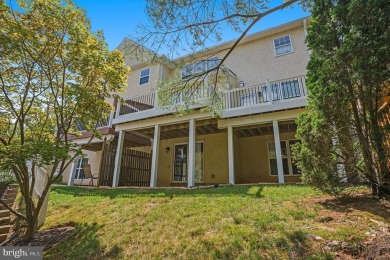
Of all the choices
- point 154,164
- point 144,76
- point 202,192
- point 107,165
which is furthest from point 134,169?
point 144,76

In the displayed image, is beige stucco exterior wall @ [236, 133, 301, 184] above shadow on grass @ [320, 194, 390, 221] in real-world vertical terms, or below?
above

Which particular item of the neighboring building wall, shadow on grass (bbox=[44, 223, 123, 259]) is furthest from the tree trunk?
the neighboring building wall

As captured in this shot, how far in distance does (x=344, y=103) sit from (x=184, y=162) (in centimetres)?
913

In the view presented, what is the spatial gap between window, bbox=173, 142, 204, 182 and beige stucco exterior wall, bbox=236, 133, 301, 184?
2.06 metres

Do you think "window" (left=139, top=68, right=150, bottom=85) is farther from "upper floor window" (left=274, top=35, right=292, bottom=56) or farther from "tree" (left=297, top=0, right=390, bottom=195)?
"tree" (left=297, top=0, right=390, bottom=195)

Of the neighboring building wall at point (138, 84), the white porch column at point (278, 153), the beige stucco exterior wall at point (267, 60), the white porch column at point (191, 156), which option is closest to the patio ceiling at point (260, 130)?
the white porch column at point (278, 153)

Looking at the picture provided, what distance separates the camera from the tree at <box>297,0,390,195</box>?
363 centimetres

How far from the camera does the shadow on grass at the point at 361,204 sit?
11.7 ft

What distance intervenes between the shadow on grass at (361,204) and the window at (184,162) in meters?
7.77

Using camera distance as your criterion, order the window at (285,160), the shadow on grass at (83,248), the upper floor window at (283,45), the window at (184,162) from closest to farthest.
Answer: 1. the shadow on grass at (83,248)
2. the window at (285,160)
3. the upper floor window at (283,45)
4. the window at (184,162)

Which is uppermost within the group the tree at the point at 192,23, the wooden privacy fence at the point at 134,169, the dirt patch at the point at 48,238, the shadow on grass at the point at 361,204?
the tree at the point at 192,23

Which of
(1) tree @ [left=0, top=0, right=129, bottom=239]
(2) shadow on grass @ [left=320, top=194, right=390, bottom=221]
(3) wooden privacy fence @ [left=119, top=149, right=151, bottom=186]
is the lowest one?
(2) shadow on grass @ [left=320, top=194, right=390, bottom=221]

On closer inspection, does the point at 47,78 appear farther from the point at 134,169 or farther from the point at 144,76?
the point at 144,76

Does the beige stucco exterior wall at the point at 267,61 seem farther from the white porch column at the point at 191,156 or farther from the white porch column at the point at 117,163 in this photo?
the white porch column at the point at 117,163
